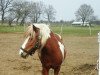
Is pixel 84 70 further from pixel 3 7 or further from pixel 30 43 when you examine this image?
pixel 3 7

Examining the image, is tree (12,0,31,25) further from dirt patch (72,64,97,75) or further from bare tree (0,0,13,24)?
dirt patch (72,64,97,75)

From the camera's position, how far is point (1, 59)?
11500 mm

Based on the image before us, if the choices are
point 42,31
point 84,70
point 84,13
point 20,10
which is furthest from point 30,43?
point 84,13

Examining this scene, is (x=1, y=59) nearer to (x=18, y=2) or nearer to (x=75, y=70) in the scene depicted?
(x=75, y=70)

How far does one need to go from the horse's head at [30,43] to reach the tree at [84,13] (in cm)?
8774

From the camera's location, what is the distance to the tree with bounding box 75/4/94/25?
92.5 m

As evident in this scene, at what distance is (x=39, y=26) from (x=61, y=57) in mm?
902

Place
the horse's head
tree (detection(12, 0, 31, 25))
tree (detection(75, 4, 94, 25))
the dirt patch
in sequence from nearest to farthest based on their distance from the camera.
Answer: the horse's head, the dirt patch, tree (detection(12, 0, 31, 25)), tree (detection(75, 4, 94, 25))

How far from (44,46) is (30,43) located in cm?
47

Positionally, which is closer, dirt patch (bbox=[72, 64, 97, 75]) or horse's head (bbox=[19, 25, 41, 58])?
horse's head (bbox=[19, 25, 41, 58])

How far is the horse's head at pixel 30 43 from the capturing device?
4.99 meters

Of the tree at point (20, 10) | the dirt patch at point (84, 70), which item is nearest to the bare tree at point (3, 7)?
the tree at point (20, 10)

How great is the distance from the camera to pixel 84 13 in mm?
93938

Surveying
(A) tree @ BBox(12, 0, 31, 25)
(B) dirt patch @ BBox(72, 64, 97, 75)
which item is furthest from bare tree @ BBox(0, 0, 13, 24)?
(B) dirt patch @ BBox(72, 64, 97, 75)
